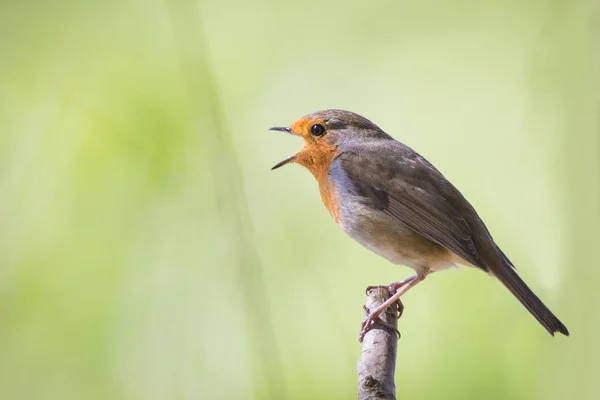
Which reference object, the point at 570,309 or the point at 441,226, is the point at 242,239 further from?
the point at 570,309

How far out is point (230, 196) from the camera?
11.5 ft

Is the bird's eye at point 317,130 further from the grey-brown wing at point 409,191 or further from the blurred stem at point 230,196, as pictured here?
the blurred stem at point 230,196

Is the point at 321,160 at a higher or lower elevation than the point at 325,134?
lower

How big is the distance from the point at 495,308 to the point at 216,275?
1271mm

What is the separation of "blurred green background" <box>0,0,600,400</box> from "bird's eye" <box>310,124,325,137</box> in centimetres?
50

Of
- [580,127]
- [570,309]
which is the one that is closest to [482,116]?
[580,127]

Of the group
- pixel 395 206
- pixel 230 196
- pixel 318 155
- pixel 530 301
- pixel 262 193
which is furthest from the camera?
pixel 262 193

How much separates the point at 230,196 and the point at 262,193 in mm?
188

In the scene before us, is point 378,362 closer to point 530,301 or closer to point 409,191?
point 530,301

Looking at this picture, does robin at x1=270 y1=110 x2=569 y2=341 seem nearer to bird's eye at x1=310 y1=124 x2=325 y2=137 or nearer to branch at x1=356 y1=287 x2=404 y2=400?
bird's eye at x1=310 y1=124 x2=325 y2=137

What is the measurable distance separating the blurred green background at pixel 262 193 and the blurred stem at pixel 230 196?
1 centimetres

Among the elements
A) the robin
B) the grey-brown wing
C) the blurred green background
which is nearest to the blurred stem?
the blurred green background

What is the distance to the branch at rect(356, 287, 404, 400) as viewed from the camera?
83.6 inches

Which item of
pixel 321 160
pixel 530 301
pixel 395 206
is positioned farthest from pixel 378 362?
pixel 321 160
